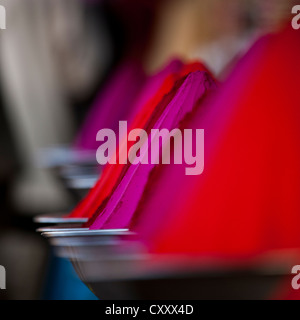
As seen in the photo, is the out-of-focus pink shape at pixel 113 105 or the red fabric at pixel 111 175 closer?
the red fabric at pixel 111 175

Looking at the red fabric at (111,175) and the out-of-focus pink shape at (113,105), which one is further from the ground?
the out-of-focus pink shape at (113,105)

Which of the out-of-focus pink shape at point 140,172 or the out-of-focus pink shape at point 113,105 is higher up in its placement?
the out-of-focus pink shape at point 113,105

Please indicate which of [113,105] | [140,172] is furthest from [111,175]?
[113,105]

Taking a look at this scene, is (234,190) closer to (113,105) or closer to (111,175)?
(111,175)

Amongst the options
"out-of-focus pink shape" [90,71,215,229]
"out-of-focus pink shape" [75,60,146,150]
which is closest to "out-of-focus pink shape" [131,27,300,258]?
"out-of-focus pink shape" [90,71,215,229]

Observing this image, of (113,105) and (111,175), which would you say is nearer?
(111,175)

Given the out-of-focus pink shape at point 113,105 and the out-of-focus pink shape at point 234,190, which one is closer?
the out-of-focus pink shape at point 234,190

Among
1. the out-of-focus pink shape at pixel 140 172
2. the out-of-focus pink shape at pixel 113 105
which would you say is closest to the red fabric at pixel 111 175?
the out-of-focus pink shape at pixel 140 172

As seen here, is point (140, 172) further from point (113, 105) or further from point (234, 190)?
point (113, 105)

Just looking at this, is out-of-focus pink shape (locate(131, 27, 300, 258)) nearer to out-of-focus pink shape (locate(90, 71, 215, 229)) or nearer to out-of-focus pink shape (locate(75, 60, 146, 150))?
out-of-focus pink shape (locate(90, 71, 215, 229))

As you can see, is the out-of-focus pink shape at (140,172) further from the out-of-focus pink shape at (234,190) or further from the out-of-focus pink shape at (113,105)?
the out-of-focus pink shape at (113,105)

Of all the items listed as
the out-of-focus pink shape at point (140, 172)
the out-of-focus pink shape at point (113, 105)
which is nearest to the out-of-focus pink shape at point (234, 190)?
the out-of-focus pink shape at point (140, 172)

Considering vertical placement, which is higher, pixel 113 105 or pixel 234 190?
pixel 113 105
